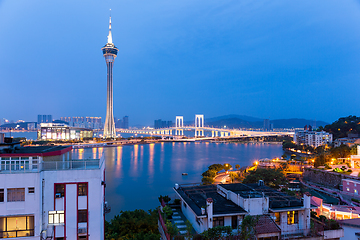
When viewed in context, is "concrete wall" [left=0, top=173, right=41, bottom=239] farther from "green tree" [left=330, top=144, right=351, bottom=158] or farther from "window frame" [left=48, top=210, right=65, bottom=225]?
"green tree" [left=330, top=144, right=351, bottom=158]

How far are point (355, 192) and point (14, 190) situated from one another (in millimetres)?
5017

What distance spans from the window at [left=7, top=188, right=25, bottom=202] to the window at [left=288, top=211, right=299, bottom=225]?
6.55ft

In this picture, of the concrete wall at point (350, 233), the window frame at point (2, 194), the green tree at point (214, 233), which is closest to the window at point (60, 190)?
the window frame at point (2, 194)

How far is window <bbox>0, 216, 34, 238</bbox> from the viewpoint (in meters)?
1.44

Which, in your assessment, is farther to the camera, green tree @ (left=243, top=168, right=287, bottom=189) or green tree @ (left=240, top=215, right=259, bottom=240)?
green tree @ (left=243, top=168, right=287, bottom=189)

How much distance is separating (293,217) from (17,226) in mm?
2047

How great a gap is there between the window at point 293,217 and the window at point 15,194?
2.00m

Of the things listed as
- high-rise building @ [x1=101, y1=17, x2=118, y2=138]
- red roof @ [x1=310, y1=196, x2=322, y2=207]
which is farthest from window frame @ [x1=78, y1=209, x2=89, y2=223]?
high-rise building @ [x1=101, y1=17, x2=118, y2=138]

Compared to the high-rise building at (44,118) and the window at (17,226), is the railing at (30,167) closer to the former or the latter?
the window at (17,226)

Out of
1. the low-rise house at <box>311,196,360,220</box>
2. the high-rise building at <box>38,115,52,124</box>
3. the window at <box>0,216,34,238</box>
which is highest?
the high-rise building at <box>38,115,52,124</box>

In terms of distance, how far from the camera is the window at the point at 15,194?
1449 mm

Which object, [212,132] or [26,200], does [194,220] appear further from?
[212,132]

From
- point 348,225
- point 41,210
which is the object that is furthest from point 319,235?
point 41,210

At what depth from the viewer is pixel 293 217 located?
2045 mm
